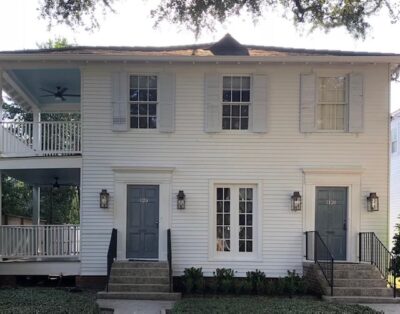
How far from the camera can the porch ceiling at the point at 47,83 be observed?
15.1m

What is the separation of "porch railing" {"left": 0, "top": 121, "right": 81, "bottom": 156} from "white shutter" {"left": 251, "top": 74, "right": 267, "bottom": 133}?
14.8 ft

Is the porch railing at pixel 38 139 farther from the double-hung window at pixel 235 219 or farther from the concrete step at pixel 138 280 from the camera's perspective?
the double-hung window at pixel 235 219

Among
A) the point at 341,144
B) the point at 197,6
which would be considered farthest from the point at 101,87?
the point at 197,6

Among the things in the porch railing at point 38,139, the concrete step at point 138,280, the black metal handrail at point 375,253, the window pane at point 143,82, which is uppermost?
the window pane at point 143,82

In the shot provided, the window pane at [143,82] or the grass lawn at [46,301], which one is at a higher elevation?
the window pane at [143,82]

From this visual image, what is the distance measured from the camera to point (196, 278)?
13.5 meters

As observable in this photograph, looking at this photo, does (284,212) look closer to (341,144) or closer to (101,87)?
(341,144)

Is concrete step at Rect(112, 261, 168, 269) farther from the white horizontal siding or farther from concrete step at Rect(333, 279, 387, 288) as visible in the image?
concrete step at Rect(333, 279, 387, 288)

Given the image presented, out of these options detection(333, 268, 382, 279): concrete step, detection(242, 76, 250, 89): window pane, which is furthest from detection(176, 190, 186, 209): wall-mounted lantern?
detection(333, 268, 382, 279): concrete step

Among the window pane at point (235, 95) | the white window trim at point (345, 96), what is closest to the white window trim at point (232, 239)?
the window pane at point (235, 95)

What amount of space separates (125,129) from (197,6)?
347 inches

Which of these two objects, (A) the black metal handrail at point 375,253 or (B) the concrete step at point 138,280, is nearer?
(B) the concrete step at point 138,280

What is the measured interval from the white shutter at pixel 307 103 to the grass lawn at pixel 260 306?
4.33m

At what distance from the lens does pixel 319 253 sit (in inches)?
541
